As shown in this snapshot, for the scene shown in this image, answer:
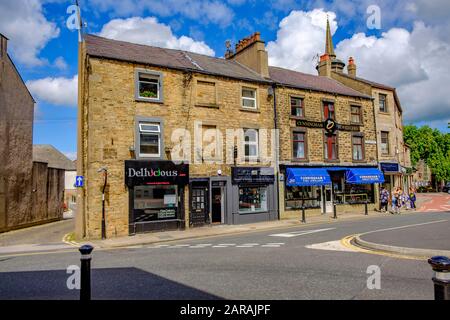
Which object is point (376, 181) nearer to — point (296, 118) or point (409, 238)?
point (296, 118)

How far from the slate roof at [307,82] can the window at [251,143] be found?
13.2 feet

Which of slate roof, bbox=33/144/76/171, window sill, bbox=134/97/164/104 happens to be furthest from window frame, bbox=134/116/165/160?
slate roof, bbox=33/144/76/171

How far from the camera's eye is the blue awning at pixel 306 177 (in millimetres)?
22781

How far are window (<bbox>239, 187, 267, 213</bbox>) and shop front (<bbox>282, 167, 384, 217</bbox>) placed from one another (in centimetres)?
155

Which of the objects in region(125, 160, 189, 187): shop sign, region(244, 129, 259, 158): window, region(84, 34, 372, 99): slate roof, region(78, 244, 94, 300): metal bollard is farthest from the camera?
region(244, 129, 259, 158): window

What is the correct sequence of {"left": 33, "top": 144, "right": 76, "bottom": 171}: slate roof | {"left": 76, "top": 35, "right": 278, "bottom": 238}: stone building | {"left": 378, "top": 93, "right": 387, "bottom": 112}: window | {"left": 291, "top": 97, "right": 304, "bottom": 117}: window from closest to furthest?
{"left": 76, "top": 35, "right": 278, "bottom": 238}: stone building → {"left": 291, "top": 97, "right": 304, "bottom": 117}: window → {"left": 378, "top": 93, "right": 387, "bottom": 112}: window → {"left": 33, "top": 144, "right": 76, "bottom": 171}: slate roof

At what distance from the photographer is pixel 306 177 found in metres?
23.2

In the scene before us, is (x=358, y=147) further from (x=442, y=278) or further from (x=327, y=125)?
(x=442, y=278)

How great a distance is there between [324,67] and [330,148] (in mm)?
10368

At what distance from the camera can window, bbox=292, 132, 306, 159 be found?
2403 centimetres

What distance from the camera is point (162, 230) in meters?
18.9

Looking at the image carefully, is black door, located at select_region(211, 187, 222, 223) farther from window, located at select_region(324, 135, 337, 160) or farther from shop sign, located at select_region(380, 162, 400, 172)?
shop sign, located at select_region(380, 162, 400, 172)

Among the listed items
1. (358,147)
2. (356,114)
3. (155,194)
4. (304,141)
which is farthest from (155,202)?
(356,114)
